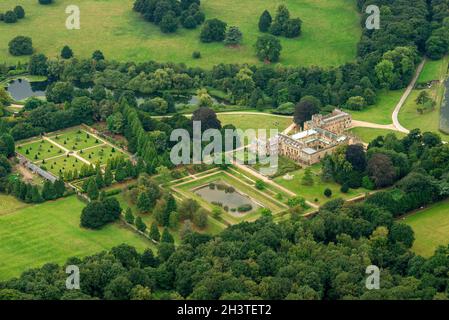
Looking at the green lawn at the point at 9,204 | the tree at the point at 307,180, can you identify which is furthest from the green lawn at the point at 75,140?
the tree at the point at 307,180

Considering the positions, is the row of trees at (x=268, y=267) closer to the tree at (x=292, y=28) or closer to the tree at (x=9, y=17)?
the tree at (x=292, y=28)

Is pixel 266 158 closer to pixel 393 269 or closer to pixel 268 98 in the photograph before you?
pixel 268 98

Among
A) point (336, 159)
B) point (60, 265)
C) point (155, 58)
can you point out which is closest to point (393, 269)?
point (336, 159)

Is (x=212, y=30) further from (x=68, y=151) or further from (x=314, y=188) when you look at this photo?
(x=314, y=188)

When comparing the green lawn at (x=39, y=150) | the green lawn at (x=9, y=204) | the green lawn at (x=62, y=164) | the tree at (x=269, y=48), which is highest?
the tree at (x=269, y=48)

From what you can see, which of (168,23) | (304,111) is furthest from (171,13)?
(304,111)

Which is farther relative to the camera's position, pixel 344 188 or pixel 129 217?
pixel 344 188

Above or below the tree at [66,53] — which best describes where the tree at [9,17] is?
above
